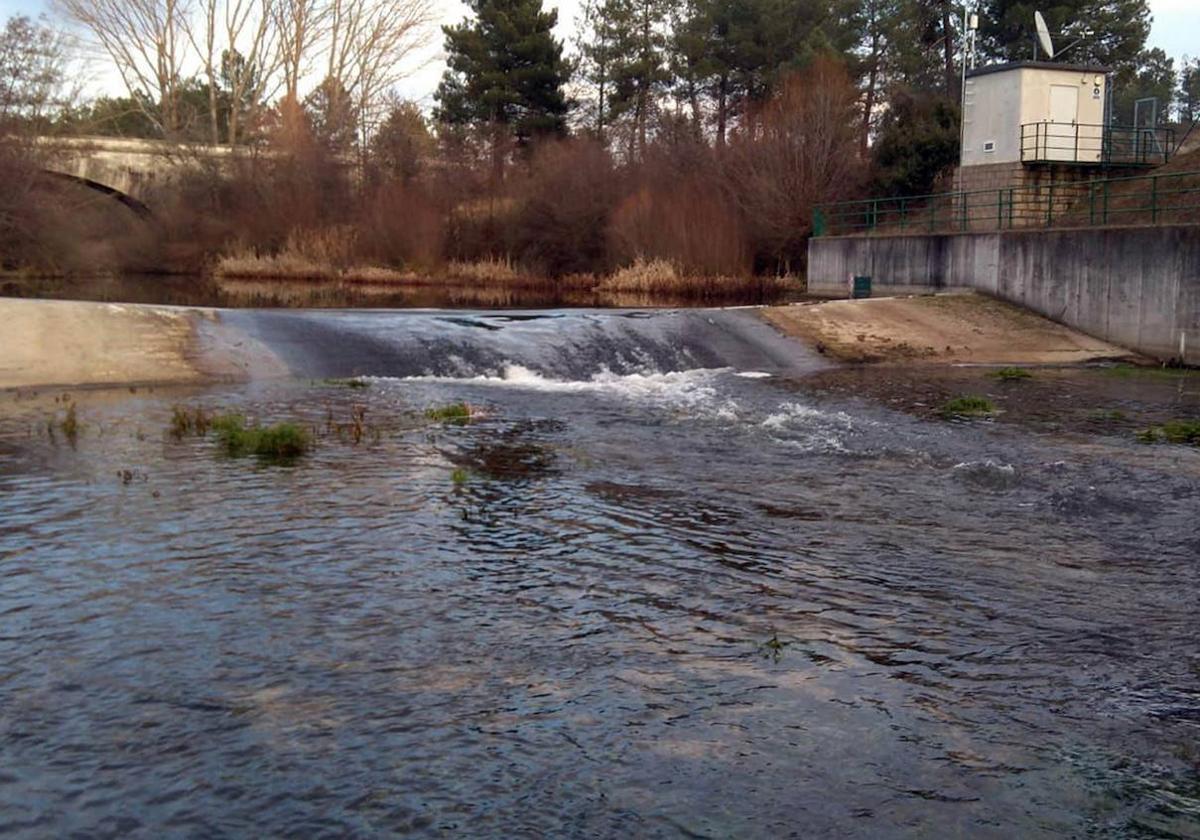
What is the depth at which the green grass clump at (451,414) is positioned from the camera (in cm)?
1638

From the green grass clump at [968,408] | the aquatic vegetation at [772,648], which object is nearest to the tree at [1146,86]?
the green grass clump at [968,408]

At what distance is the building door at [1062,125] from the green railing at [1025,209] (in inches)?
37.6

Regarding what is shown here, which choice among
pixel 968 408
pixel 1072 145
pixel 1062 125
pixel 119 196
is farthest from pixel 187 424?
pixel 119 196

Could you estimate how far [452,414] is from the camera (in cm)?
1655

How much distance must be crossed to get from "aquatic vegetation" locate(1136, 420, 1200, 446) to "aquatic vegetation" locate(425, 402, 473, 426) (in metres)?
9.11

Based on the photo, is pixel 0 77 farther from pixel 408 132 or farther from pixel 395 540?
pixel 395 540

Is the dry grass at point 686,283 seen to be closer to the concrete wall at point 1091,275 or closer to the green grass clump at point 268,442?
the concrete wall at point 1091,275

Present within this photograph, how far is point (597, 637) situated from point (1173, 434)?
1104cm

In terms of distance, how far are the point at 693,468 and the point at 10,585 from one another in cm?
722

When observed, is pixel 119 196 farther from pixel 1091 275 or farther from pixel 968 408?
pixel 968 408

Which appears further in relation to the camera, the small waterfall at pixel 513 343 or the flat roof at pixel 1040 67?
the flat roof at pixel 1040 67

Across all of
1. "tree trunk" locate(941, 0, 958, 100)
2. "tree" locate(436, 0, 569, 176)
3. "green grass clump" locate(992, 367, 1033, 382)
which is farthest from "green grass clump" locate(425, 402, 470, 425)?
"tree trunk" locate(941, 0, 958, 100)

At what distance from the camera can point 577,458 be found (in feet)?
45.5

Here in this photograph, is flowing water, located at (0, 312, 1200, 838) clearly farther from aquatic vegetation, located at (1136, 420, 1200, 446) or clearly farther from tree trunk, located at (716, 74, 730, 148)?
tree trunk, located at (716, 74, 730, 148)
